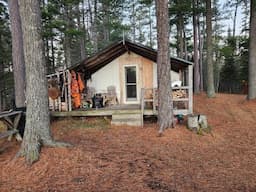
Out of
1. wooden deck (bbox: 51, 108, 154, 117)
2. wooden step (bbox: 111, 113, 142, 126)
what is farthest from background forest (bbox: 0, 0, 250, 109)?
wooden step (bbox: 111, 113, 142, 126)

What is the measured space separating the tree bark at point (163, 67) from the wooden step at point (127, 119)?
3.27 ft

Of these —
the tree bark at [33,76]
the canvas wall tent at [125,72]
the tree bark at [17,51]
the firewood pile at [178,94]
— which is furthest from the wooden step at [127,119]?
the tree bark at [17,51]

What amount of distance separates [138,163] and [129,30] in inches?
729

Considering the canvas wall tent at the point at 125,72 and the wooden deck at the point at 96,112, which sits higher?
the canvas wall tent at the point at 125,72

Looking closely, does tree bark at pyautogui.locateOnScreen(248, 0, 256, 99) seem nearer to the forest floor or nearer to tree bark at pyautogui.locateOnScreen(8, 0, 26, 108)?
the forest floor

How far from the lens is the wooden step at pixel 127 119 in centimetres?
804

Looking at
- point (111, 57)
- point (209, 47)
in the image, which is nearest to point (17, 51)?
Answer: point (111, 57)

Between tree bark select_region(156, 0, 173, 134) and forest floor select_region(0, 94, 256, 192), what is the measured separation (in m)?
0.46

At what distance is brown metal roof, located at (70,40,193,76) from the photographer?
960 centimetres

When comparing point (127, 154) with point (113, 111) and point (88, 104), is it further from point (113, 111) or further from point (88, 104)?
point (88, 104)

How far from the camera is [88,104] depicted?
10.1 meters

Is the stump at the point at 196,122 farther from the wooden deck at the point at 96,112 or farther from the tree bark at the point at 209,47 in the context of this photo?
the tree bark at the point at 209,47

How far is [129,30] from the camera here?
2152 cm

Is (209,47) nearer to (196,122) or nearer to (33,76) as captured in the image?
(196,122)
